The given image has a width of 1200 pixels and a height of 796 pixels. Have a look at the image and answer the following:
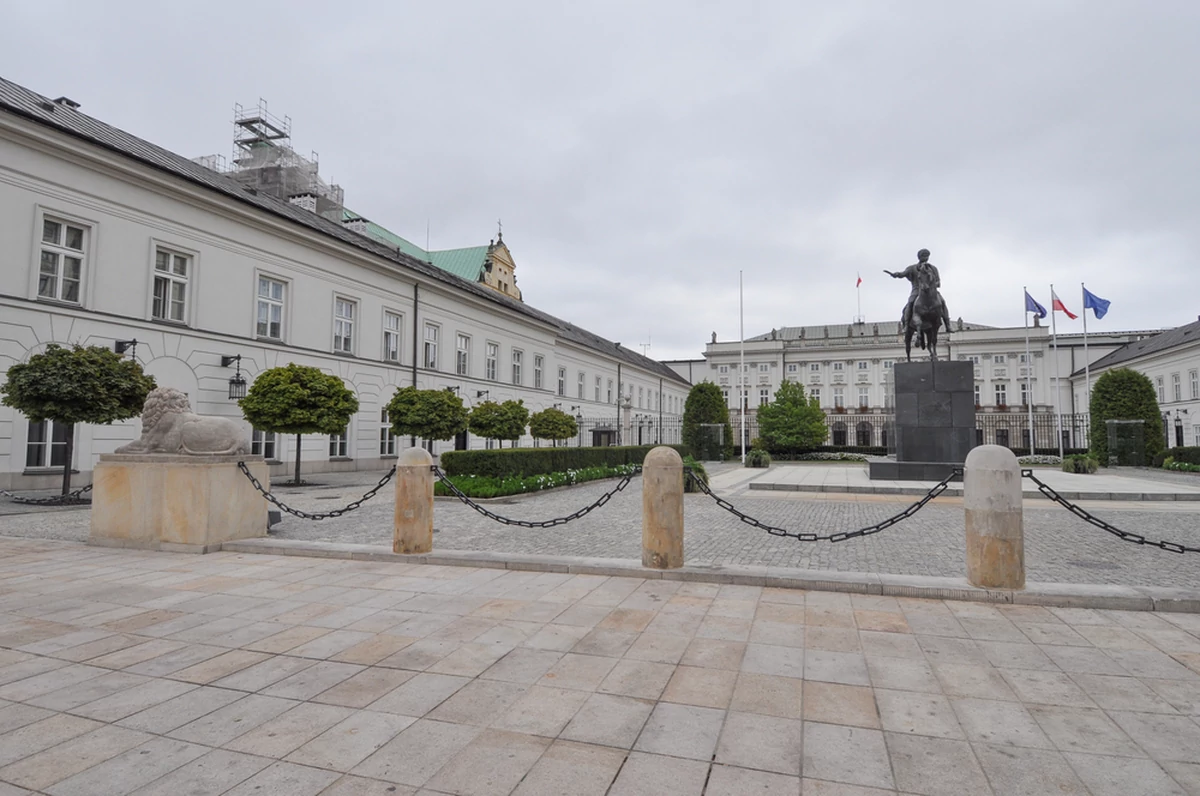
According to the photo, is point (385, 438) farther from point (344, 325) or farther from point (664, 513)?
point (664, 513)

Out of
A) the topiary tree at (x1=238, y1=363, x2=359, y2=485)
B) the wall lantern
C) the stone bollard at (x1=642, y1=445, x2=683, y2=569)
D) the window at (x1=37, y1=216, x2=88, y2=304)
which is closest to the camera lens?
the stone bollard at (x1=642, y1=445, x2=683, y2=569)

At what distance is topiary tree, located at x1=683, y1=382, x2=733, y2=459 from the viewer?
39.6m

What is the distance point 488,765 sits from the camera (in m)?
2.81

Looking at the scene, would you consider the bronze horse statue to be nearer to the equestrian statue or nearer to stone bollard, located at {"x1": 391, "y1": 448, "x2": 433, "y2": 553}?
the equestrian statue

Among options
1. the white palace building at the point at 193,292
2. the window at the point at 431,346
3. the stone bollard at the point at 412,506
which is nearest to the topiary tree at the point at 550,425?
the white palace building at the point at 193,292

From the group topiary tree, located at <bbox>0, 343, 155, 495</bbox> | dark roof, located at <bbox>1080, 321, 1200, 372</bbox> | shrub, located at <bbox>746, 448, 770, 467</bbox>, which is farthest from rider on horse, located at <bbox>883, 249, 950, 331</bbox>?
dark roof, located at <bbox>1080, 321, 1200, 372</bbox>

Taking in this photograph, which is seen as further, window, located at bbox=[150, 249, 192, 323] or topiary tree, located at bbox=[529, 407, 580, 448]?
topiary tree, located at bbox=[529, 407, 580, 448]

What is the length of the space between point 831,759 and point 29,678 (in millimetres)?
4614

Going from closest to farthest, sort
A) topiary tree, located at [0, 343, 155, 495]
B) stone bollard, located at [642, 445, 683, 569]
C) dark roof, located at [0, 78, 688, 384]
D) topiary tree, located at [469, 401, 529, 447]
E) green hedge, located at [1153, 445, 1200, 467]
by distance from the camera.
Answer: stone bollard, located at [642, 445, 683, 569]
topiary tree, located at [0, 343, 155, 495]
dark roof, located at [0, 78, 688, 384]
topiary tree, located at [469, 401, 529, 447]
green hedge, located at [1153, 445, 1200, 467]

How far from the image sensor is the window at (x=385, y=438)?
92.3ft

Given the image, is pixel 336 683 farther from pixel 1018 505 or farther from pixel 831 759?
pixel 1018 505

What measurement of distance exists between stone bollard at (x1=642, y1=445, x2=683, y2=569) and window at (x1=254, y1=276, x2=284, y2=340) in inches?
827

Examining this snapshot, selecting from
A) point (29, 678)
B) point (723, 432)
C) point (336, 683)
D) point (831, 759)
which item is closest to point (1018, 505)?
point (831, 759)

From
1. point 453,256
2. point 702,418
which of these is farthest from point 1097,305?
point 453,256
